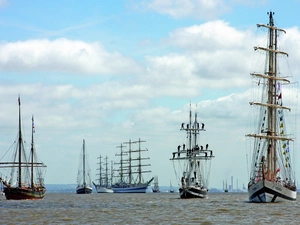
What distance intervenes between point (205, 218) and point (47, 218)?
15077 millimetres

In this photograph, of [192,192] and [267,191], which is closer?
[267,191]

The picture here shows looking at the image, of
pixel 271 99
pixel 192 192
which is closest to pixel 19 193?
pixel 192 192

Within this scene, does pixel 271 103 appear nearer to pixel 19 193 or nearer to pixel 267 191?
pixel 267 191

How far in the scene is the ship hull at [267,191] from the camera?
90.0m

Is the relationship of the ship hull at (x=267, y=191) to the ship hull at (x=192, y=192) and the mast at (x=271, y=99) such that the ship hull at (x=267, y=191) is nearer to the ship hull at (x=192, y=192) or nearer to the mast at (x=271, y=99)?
the mast at (x=271, y=99)

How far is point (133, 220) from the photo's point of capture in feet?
208

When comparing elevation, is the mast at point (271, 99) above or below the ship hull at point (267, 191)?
above

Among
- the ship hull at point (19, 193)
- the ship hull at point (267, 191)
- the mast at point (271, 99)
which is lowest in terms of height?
the ship hull at point (19, 193)

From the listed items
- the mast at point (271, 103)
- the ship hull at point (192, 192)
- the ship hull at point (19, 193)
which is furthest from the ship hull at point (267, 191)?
the ship hull at point (19, 193)

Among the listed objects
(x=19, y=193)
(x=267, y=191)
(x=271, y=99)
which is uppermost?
(x=271, y=99)

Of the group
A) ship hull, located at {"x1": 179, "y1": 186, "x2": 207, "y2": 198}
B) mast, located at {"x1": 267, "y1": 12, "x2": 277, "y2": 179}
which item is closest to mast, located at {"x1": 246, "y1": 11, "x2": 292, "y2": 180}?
mast, located at {"x1": 267, "y1": 12, "x2": 277, "y2": 179}

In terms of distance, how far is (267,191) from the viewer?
9006 centimetres

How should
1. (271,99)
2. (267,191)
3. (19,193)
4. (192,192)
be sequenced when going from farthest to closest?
(192,192) < (19,193) < (271,99) < (267,191)

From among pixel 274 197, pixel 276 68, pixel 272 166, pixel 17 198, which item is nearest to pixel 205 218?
pixel 274 197
